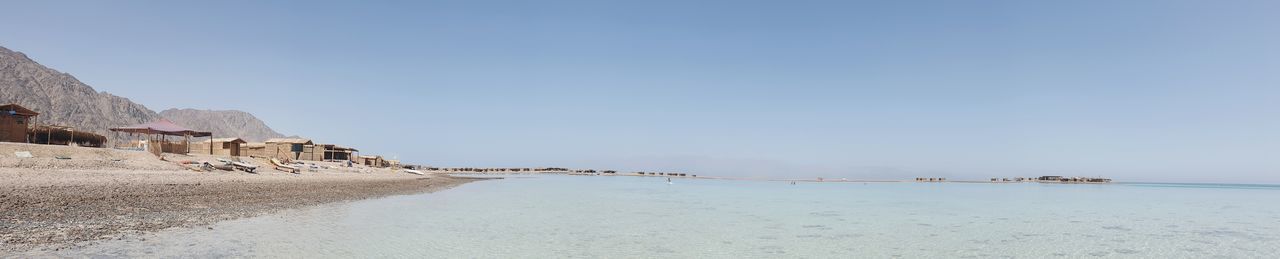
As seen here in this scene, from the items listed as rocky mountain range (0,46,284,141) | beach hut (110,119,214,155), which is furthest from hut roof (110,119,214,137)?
rocky mountain range (0,46,284,141)

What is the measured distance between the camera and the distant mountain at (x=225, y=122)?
162500 millimetres

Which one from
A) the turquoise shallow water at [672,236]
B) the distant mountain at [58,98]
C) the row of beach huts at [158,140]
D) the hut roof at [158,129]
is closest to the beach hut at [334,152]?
the row of beach huts at [158,140]

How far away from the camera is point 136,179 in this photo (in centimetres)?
1909

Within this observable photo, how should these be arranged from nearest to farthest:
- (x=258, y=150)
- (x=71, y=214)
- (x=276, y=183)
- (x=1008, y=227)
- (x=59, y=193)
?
(x=71, y=214) < (x=59, y=193) < (x=1008, y=227) < (x=276, y=183) < (x=258, y=150)

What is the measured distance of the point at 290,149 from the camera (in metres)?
47.3

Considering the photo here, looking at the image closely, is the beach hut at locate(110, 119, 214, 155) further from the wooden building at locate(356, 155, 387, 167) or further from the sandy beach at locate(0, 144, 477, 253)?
the wooden building at locate(356, 155, 387, 167)

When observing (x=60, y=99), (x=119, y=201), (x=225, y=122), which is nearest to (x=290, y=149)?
(x=119, y=201)

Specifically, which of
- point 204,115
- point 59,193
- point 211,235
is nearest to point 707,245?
point 211,235

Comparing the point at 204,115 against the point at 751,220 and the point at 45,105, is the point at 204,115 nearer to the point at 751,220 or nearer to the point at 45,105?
the point at 45,105

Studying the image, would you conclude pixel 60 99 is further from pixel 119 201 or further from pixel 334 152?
pixel 119 201

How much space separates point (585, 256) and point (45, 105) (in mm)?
111705

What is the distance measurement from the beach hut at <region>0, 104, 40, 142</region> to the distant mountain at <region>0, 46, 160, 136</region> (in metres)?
66.5

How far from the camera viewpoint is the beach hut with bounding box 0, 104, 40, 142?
26.8 m

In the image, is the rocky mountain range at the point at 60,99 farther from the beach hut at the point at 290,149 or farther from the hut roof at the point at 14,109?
the hut roof at the point at 14,109
